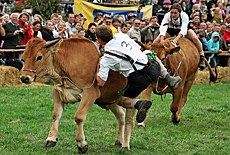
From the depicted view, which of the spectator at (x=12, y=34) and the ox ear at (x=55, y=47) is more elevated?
the ox ear at (x=55, y=47)

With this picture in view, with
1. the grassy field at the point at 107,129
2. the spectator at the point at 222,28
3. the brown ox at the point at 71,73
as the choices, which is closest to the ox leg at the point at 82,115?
the brown ox at the point at 71,73

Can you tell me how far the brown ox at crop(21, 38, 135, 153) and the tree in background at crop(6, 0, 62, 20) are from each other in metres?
11.3

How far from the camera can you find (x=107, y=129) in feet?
23.6

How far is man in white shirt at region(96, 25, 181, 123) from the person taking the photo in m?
5.29

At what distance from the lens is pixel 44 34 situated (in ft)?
37.7

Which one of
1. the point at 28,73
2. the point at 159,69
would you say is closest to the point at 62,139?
the point at 28,73

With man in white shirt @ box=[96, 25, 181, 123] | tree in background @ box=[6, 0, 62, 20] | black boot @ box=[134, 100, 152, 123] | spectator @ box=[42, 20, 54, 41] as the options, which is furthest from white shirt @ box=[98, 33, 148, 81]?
tree in background @ box=[6, 0, 62, 20]

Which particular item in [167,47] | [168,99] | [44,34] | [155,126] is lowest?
[168,99]

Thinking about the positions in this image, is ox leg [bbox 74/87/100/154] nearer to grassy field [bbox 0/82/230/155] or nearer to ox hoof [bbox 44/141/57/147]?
grassy field [bbox 0/82/230/155]

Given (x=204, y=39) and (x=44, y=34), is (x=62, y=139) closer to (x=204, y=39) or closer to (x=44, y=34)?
(x=44, y=34)

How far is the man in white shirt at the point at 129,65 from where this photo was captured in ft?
17.4

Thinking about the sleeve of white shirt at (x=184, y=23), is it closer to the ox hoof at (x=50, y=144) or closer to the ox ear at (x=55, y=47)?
the ox ear at (x=55, y=47)

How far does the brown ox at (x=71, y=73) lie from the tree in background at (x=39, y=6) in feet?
37.0

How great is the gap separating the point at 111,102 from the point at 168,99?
217 inches
